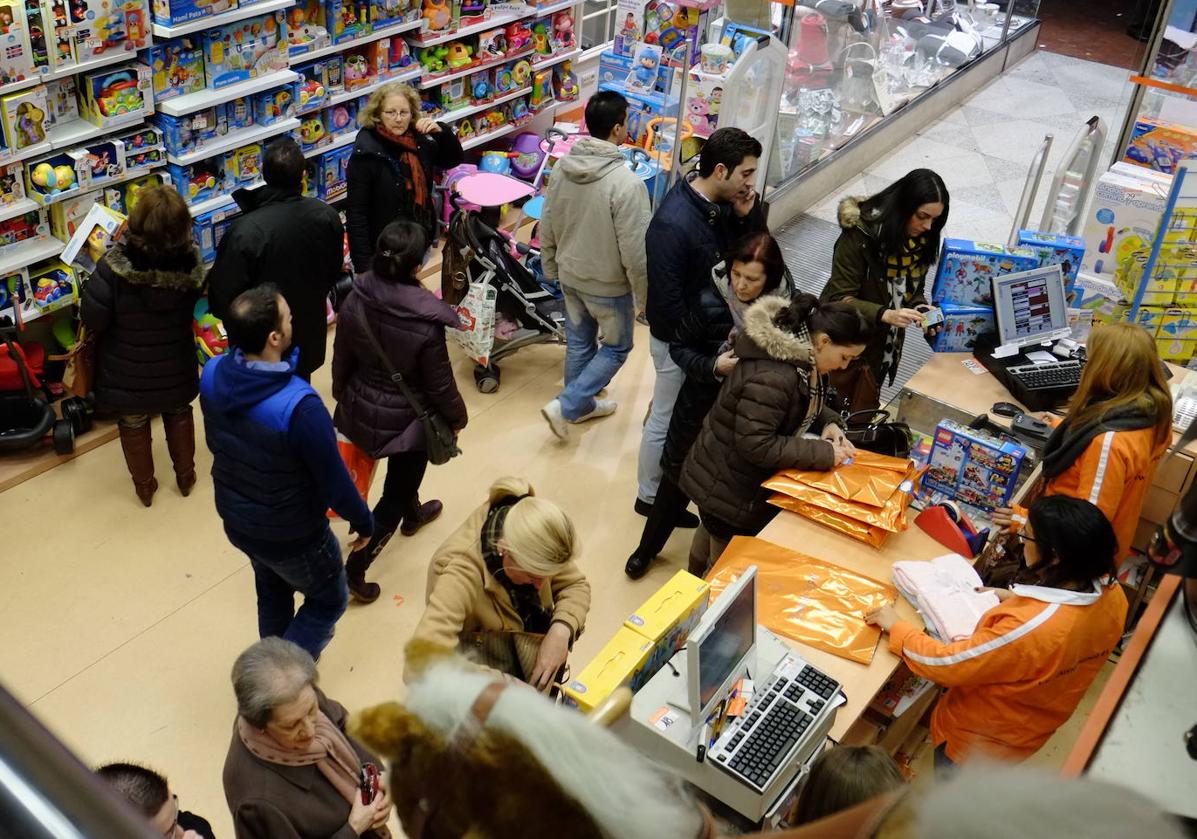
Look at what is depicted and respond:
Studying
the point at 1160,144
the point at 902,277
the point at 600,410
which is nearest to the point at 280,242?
the point at 600,410

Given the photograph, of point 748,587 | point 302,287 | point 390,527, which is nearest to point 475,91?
point 302,287

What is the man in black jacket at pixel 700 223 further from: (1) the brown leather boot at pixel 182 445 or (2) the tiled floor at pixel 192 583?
(1) the brown leather boot at pixel 182 445

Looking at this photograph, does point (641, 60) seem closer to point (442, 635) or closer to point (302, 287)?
point (302, 287)

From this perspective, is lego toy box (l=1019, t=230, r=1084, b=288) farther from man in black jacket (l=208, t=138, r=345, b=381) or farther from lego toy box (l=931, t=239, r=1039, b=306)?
man in black jacket (l=208, t=138, r=345, b=381)

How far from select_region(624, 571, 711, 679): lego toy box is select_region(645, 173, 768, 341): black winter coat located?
167 centimetres

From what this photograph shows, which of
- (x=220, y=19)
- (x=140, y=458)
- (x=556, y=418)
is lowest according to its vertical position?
(x=556, y=418)

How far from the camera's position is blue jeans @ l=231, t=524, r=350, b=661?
3898 mm

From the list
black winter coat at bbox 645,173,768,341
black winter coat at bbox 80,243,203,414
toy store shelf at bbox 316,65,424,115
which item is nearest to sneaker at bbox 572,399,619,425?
black winter coat at bbox 645,173,768,341

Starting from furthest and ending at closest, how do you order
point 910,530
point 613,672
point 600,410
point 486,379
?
point 486,379, point 600,410, point 910,530, point 613,672

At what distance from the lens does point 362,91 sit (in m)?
6.79

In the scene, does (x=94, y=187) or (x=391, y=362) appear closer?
(x=391, y=362)

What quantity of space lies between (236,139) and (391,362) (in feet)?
7.65

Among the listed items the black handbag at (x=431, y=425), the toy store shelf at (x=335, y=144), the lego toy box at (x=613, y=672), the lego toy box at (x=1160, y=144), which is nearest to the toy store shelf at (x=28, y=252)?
the toy store shelf at (x=335, y=144)

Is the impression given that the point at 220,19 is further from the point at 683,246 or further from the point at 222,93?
the point at 683,246
